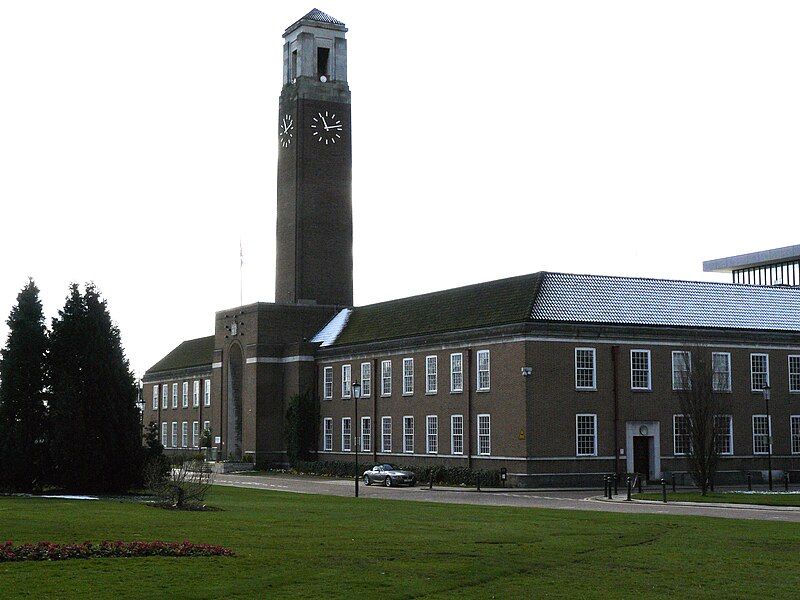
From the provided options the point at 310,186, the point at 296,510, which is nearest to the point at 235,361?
the point at 310,186

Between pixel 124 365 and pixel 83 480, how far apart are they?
5.06 meters

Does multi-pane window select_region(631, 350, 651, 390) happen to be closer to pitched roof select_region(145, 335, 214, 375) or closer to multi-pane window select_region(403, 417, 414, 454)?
multi-pane window select_region(403, 417, 414, 454)

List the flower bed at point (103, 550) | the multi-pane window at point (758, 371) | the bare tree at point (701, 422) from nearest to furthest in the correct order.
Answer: the flower bed at point (103, 550) < the bare tree at point (701, 422) < the multi-pane window at point (758, 371)

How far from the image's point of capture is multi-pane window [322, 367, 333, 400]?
78.7 meters

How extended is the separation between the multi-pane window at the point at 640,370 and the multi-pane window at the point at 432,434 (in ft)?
39.2

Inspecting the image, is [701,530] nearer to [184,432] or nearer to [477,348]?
[477,348]

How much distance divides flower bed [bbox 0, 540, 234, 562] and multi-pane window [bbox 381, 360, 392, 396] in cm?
4807

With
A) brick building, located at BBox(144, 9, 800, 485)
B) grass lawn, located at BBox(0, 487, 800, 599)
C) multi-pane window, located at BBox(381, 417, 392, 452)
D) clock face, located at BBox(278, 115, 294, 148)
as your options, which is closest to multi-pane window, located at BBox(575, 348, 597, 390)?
brick building, located at BBox(144, 9, 800, 485)

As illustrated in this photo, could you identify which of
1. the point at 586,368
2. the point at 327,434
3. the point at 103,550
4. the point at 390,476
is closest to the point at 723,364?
the point at 586,368

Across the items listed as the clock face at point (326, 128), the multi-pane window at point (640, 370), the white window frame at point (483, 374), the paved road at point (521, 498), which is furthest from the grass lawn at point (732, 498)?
the clock face at point (326, 128)

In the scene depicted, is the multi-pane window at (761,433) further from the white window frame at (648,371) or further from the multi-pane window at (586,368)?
the multi-pane window at (586,368)

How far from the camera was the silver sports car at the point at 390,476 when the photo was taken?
198 ft

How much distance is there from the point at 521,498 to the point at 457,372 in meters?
16.0

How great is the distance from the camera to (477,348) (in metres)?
62.9
